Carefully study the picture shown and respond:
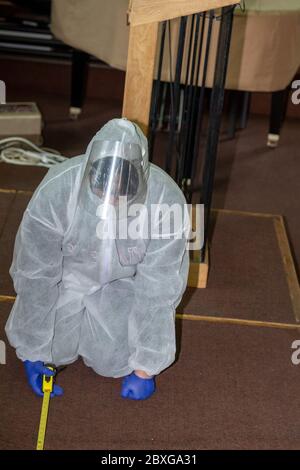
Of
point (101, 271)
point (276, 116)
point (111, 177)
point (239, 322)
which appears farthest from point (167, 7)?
point (276, 116)

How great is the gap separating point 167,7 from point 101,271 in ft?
2.02

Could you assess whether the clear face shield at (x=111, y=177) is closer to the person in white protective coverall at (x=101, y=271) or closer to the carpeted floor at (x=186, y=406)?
the person in white protective coverall at (x=101, y=271)

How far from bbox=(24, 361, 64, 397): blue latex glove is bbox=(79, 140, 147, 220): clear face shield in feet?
1.38

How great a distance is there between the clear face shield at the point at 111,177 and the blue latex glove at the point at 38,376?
0.42 metres

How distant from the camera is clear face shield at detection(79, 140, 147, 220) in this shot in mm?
1581

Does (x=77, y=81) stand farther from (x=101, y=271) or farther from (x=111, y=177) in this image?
(x=111, y=177)

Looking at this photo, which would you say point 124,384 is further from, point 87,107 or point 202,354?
point 87,107

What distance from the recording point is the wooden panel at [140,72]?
1894mm

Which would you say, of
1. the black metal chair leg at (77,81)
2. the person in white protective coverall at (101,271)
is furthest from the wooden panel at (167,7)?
the black metal chair leg at (77,81)

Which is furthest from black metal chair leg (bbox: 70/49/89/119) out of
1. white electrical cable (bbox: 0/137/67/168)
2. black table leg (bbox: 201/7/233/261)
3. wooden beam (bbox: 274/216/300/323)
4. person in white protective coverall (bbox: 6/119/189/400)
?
person in white protective coverall (bbox: 6/119/189/400)

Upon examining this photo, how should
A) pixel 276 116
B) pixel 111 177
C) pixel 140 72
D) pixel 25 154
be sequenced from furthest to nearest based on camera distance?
pixel 276 116 → pixel 25 154 → pixel 140 72 → pixel 111 177

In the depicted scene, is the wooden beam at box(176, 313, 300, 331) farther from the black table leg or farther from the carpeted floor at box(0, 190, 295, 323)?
the black table leg

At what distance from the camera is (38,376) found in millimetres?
1826

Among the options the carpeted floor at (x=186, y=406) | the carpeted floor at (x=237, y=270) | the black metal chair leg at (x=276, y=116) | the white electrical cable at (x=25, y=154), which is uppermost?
the black metal chair leg at (x=276, y=116)
